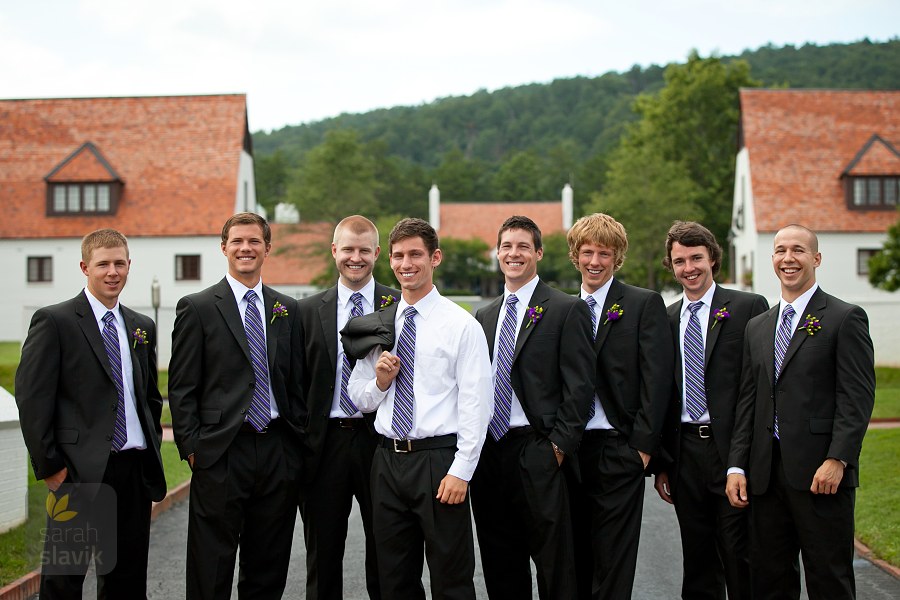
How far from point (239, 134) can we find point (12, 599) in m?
33.7

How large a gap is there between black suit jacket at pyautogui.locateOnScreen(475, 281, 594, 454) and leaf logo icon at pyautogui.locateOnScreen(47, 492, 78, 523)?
2.65m

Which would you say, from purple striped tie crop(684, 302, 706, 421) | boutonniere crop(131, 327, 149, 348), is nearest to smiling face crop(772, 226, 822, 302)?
purple striped tie crop(684, 302, 706, 421)

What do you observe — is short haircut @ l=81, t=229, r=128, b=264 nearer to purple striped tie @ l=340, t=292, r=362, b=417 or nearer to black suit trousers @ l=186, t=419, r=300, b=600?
black suit trousers @ l=186, t=419, r=300, b=600

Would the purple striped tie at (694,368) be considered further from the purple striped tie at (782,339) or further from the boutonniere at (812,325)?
the boutonniere at (812,325)

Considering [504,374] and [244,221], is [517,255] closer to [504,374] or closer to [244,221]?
[504,374]

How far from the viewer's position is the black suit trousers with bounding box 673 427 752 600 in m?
5.32

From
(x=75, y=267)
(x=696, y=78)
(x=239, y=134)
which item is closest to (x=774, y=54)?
(x=696, y=78)

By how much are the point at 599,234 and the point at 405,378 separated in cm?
164

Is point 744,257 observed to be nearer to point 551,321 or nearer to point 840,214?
point 840,214

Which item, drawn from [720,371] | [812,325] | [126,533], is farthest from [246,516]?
[812,325]

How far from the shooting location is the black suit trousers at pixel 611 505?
5.19 meters

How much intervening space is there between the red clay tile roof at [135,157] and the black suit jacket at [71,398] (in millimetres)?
32202

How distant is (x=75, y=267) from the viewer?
36406 millimetres

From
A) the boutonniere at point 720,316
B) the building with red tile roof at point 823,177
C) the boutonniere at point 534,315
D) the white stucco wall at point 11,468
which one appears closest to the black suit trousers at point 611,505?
the boutonniere at point 534,315
